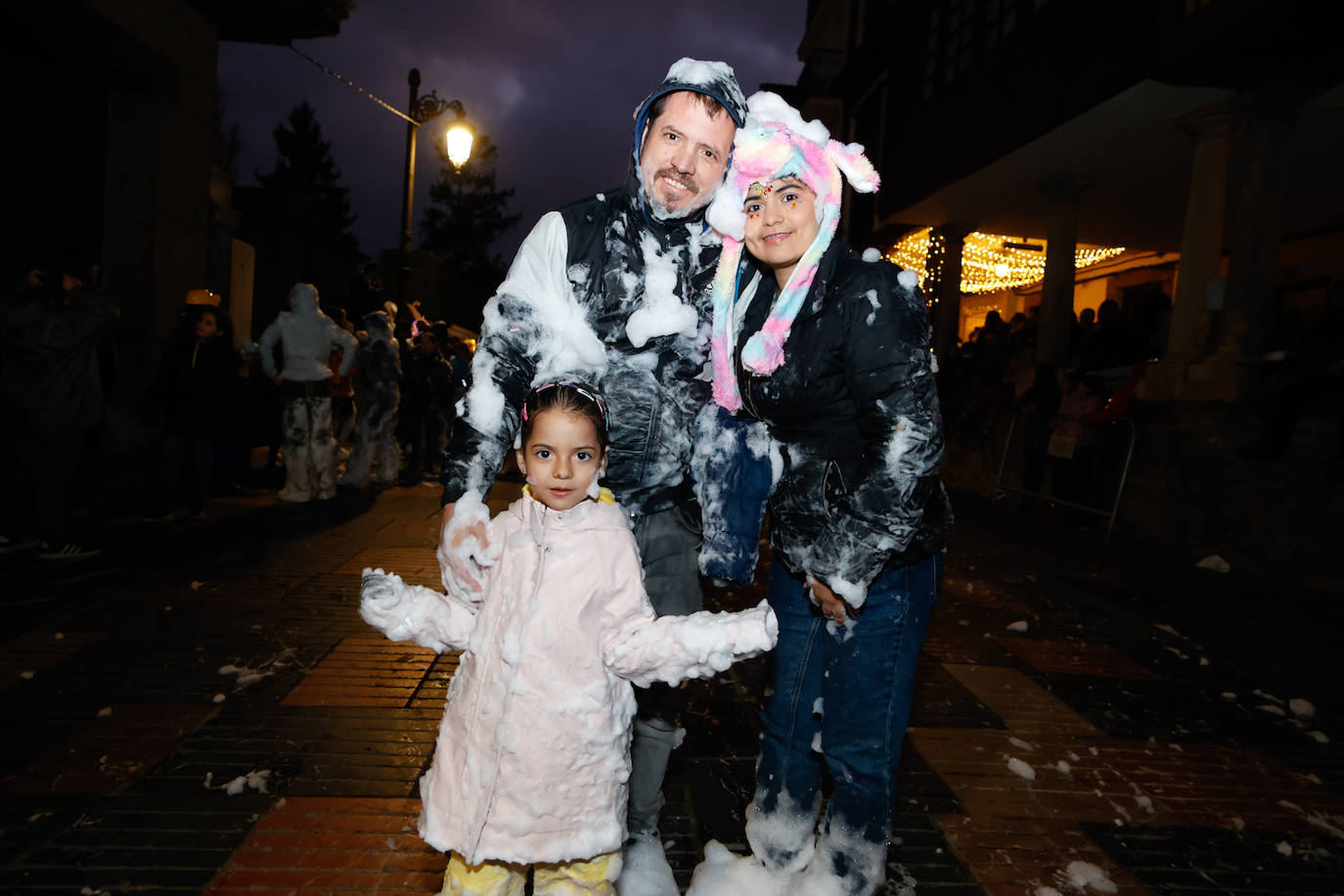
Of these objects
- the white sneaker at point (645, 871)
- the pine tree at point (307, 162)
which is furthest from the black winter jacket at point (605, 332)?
the pine tree at point (307, 162)

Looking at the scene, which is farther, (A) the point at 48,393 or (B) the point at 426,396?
(B) the point at 426,396

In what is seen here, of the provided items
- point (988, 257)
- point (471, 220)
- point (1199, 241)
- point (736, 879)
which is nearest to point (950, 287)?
point (988, 257)

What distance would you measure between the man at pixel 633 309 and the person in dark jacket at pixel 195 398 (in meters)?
6.15

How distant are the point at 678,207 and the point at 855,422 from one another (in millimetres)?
780

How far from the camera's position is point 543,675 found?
2.02 meters

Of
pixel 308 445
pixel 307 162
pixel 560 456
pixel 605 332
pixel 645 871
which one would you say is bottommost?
pixel 645 871

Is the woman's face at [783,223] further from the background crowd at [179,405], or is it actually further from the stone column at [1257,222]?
the stone column at [1257,222]

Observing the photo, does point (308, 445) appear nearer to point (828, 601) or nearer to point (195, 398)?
point (195, 398)

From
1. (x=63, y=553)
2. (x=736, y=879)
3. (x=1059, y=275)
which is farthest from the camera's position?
(x=1059, y=275)

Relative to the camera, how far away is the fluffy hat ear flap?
7.15ft

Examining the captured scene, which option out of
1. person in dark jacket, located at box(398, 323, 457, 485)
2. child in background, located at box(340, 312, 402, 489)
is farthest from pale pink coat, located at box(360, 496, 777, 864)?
person in dark jacket, located at box(398, 323, 457, 485)

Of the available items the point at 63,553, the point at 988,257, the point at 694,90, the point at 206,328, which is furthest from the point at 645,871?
the point at 988,257

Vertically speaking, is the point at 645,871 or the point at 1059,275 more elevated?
the point at 1059,275

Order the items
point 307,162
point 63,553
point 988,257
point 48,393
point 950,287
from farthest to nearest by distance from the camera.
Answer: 1. point 307,162
2. point 988,257
3. point 950,287
4. point 63,553
5. point 48,393
